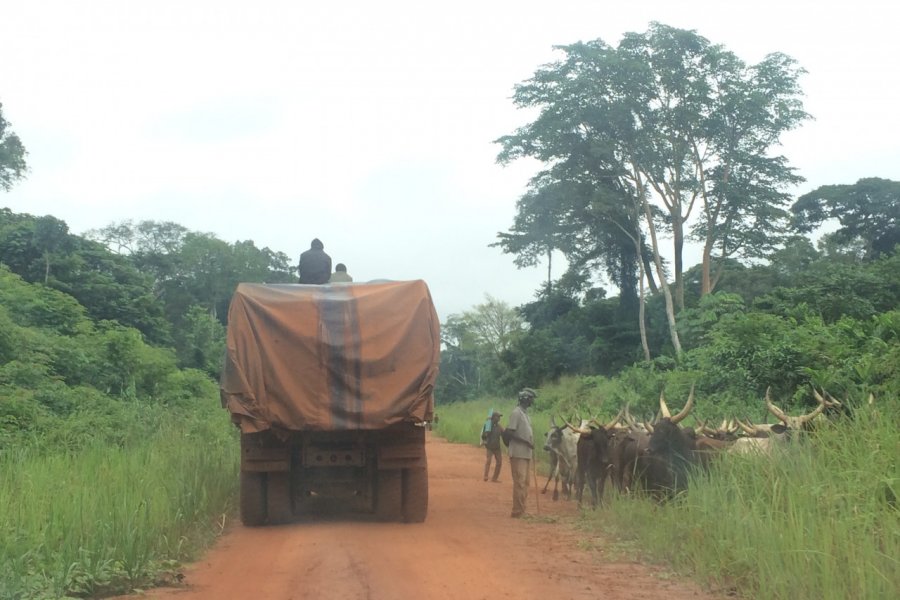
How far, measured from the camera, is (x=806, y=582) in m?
6.37

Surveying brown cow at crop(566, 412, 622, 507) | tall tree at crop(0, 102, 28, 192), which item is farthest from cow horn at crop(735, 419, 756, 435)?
tall tree at crop(0, 102, 28, 192)

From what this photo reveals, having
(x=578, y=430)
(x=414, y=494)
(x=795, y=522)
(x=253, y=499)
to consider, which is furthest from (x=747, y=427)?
(x=253, y=499)

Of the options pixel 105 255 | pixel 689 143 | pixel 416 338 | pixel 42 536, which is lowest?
pixel 42 536

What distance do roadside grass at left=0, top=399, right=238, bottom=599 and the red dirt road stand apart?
1.11 ft

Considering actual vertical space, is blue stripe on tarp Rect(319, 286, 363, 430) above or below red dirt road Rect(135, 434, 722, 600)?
above

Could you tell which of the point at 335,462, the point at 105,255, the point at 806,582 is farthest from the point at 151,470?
the point at 105,255

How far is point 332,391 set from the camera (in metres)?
10.4

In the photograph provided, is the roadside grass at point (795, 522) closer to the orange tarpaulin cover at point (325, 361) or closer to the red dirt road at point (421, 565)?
the red dirt road at point (421, 565)

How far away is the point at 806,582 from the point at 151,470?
702 cm

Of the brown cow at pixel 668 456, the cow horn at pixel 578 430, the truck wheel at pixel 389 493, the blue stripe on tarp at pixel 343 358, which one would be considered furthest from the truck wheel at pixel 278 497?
the cow horn at pixel 578 430

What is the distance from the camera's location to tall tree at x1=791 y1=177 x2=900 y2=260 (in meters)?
32.4

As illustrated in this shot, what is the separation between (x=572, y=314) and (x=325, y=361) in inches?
1177

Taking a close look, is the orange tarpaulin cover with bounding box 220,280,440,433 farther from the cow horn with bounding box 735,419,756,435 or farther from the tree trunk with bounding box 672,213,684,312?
the tree trunk with bounding box 672,213,684,312

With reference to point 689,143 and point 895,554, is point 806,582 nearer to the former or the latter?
point 895,554
